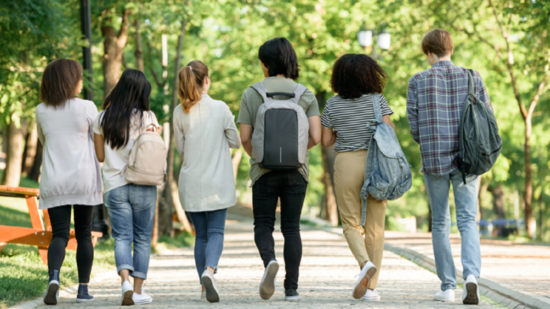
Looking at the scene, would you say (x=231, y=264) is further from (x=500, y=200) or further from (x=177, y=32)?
(x=500, y=200)

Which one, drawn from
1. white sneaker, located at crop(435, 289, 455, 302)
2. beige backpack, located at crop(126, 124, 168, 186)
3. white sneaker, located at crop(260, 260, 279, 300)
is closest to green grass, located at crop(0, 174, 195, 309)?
beige backpack, located at crop(126, 124, 168, 186)

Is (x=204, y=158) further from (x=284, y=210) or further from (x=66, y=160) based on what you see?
(x=66, y=160)

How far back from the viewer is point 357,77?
5523 mm

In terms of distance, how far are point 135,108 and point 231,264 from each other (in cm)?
490

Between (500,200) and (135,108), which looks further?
(500,200)

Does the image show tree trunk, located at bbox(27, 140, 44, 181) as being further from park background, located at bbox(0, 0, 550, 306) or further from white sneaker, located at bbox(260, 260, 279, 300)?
white sneaker, located at bbox(260, 260, 279, 300)

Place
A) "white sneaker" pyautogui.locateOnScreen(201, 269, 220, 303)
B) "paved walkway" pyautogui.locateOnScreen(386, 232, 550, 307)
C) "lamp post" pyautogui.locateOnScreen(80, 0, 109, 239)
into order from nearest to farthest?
"white sneaker" pyautogui.locateOnScreen(201, 269, 220, 303) → "paved walkway" pyautogui.locateOnScreen(386, 232, 550, 307) → "lamp post" pyautogui.locateOnScreen(80, 0, 109, 239)

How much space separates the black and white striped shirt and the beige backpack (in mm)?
1500

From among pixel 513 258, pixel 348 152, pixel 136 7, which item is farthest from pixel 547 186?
pixel 348 152

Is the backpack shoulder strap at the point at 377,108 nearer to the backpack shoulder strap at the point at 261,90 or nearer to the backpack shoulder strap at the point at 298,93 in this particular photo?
the backpack shoulder strap at the point at 298,93

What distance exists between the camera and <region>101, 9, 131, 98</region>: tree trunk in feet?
46.2

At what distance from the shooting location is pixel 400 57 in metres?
22.7

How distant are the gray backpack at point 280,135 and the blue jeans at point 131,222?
103cm

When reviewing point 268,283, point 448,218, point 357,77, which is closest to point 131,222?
point 268,283
